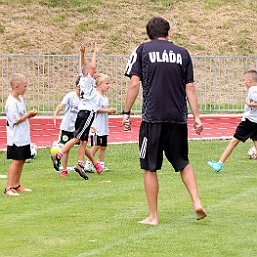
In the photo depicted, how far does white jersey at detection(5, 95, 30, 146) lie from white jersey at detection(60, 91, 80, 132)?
2860 mm

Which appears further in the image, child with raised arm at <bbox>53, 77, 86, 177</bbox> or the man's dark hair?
child with raised arm at <bbox>53, 77, 86, 177</bbox>

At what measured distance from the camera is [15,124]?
1300cm

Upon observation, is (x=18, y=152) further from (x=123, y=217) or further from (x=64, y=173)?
(x=123, y=217)

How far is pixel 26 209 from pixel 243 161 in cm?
692

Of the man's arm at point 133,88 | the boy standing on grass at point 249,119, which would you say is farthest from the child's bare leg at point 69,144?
the man's arm at point 133,88

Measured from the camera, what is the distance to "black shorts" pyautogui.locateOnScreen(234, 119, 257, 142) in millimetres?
16031

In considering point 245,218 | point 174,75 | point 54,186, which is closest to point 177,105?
point 174,75

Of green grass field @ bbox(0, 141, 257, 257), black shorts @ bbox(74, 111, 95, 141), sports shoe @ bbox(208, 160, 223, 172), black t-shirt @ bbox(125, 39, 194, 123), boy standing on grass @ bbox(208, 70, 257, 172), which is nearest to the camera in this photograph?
green grass field @ bbox(0, 141, 257, 257)

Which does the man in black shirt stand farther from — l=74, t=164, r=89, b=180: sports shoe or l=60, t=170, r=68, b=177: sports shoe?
l=60, t=170, r=68, b=177: sports shoe

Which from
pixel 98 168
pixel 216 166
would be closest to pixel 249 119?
pixel 216 166

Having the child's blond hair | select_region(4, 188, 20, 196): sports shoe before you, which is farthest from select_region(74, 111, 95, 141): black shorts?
select_region(4, 188, 20, 196): sports shoe

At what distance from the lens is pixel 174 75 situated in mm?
10070

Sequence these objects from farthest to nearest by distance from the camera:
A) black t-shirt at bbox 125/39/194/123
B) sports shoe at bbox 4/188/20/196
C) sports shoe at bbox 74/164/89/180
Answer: sports shoe at bbox 74/164/89/180
sports shoe at bbox 4/188/20/196
black t-shirt at bbox 125/39/194/123

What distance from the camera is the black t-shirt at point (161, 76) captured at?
10031 millimetres
